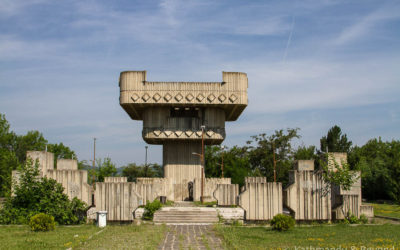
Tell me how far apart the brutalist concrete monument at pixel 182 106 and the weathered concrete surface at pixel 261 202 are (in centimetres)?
1795

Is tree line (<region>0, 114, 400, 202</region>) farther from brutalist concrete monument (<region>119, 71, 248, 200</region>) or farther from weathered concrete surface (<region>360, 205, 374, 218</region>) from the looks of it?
weathered concrete surface (<region>360, 205, 374, 218</region>)

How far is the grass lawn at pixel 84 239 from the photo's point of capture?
12688mm

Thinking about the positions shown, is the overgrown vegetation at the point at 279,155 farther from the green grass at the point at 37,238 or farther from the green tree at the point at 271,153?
the green grass at the point at 37,238

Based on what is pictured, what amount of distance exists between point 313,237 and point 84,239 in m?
7.58

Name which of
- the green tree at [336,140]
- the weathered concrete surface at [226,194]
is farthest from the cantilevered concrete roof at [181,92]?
the green tree at [336,140]

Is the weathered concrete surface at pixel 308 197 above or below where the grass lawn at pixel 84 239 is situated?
above

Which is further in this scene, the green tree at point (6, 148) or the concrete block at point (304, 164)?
the green tree at point (6, 148)

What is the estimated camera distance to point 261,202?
19984 mm

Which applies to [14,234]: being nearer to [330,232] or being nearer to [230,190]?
[330,232]

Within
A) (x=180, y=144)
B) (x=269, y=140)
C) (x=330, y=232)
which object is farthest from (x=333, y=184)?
(x=269, y=140)

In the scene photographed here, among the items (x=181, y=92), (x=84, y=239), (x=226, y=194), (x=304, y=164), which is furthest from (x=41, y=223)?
(x=181, y=92)

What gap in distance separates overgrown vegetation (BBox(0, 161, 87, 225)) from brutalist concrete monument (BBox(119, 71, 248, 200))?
1860 centimetres

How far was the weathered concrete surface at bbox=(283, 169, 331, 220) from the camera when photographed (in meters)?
20.0

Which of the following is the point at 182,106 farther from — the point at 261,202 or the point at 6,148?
the point at 6,148
